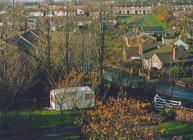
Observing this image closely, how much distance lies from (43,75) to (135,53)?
13.4m

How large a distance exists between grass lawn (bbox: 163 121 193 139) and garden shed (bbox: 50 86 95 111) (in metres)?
3.96

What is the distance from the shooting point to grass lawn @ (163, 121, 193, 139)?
59.1 ft

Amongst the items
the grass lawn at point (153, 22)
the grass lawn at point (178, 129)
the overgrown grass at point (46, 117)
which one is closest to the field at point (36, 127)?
the overgrown grass at point (46, 117)

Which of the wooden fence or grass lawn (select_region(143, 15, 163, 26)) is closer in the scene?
the wooden fence

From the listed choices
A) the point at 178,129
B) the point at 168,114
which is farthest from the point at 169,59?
the point at 178,129

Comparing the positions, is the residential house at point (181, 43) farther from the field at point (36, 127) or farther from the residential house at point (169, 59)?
the field at point (36, 127)

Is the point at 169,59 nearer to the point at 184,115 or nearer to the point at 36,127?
the point at 184,115

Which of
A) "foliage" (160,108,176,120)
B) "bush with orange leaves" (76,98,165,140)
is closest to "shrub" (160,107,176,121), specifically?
"foliage" (160,108,176,120)

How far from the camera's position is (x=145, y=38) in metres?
45.7

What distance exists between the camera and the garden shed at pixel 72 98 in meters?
20.3

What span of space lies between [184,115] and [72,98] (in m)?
5.20

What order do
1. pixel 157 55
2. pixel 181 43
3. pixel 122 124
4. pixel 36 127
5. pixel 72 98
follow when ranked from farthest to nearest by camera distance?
pixel 181 43 → pixel 157 55 → pixel 72 98 → pixel 36 127 → pixel 122 124

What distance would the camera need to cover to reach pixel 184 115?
20.0m

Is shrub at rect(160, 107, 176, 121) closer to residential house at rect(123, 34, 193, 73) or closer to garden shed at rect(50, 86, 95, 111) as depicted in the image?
garden shed at rect(50, 86, 95, 111)
